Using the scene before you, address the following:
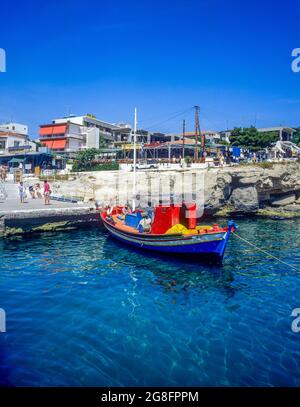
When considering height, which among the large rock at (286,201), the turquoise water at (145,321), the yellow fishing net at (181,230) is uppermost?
the large rock at (286,201)

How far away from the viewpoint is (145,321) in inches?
389

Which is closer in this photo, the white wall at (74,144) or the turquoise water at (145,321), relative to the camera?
the turquoise water at (145,321)

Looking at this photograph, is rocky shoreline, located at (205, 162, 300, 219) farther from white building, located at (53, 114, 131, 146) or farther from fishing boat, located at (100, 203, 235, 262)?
white building, located at (53, 114, 131, 146)

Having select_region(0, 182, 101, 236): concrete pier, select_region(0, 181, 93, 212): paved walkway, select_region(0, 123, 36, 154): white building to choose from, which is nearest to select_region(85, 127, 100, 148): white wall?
select_region(0, 123, 36, 154): white building

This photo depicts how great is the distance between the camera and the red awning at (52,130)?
56.8 metres

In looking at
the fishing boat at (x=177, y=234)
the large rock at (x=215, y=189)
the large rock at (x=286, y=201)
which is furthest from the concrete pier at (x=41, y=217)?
the large rock at (x=286, y=201)

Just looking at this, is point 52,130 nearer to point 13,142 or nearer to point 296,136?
point 13,142

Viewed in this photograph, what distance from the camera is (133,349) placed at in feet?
27.2

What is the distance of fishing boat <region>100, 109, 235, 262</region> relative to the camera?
15.5 meters

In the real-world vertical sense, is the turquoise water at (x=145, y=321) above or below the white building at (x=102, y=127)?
below

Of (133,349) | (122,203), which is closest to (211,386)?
(133,349)

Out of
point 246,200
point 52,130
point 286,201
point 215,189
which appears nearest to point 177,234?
point 215,189

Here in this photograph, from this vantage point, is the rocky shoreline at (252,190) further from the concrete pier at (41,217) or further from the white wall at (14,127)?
the white wall at (14,127)

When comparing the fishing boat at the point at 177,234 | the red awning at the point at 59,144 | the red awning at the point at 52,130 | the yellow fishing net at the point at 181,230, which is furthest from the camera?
the red awning at the point at 52,130
